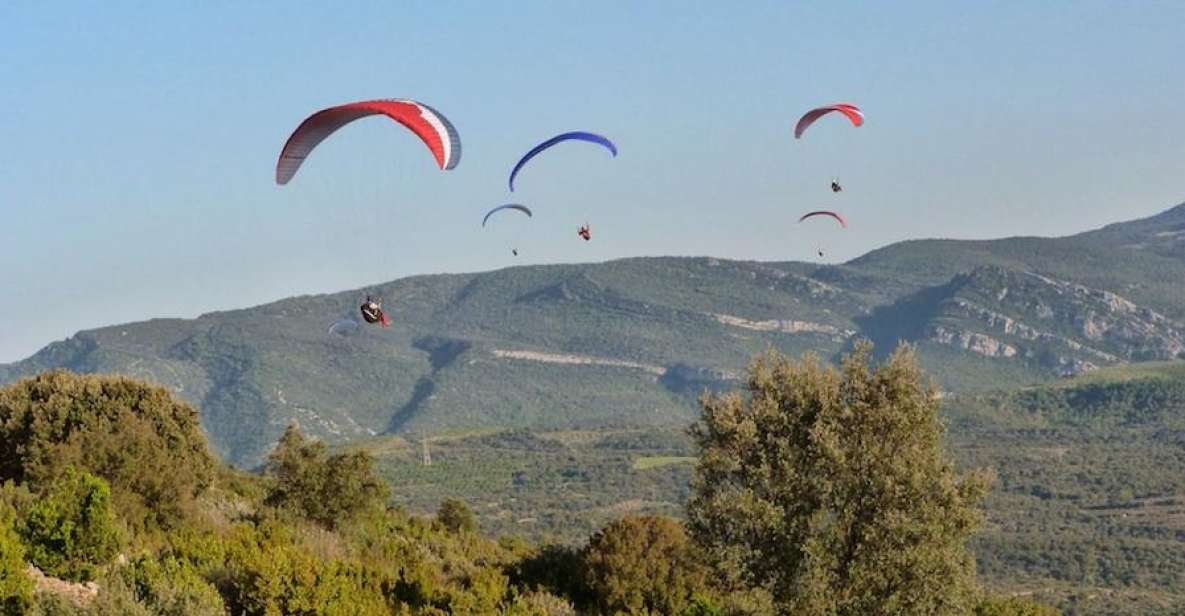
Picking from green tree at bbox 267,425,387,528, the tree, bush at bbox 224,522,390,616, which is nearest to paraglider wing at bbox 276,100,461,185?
the tree

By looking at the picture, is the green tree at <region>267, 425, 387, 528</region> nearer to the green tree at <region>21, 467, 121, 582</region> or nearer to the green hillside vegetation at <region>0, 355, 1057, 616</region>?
the green hillside vegetation at <region>0, 355, 1057, 616</region>

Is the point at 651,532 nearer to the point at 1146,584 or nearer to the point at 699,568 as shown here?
the point at 699,568

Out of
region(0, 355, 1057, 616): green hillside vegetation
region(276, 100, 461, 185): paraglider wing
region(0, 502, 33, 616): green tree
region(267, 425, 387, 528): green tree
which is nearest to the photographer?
region(0, 502, 33, 616): green tree

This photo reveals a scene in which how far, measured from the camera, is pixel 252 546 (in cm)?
3136

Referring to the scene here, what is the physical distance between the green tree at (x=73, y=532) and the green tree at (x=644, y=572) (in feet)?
39.1

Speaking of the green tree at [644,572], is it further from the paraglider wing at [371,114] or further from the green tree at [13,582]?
the green tree at [13,582]

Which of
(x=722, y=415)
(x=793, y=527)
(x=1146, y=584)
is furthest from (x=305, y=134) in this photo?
(x=1146, y=584)

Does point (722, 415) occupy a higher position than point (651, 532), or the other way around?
point (722, 415)

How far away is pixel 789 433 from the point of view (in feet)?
117

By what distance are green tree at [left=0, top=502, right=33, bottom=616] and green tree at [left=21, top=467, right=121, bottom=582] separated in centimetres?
247

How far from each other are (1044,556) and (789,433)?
14487cm

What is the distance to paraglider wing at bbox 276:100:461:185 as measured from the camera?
35.2m

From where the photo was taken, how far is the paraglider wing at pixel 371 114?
35250 mm

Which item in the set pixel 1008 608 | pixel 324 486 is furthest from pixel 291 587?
pixel 1008 608
